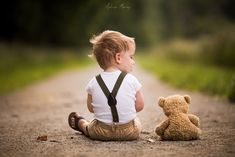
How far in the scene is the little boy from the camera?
5172 mm

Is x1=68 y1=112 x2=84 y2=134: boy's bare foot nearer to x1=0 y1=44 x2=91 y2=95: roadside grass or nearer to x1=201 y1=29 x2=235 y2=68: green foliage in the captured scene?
x1=0 y1=44 x2=91 y2=95: roadside grass

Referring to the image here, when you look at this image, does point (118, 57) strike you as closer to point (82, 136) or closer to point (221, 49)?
point (82, 136)

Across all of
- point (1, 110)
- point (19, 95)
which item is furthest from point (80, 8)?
point (1, 110)

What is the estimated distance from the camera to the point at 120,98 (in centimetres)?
516

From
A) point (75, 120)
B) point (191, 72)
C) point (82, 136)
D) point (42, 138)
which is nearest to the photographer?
point (42, 138)

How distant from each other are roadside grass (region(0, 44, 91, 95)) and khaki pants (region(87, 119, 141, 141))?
20.6 feet

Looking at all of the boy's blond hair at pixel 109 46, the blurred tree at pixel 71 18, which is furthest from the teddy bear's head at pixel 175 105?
the blurred tree at pixel 71 18

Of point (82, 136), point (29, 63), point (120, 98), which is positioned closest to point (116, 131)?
point (120, 98)

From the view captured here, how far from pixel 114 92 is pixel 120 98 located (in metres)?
0.08

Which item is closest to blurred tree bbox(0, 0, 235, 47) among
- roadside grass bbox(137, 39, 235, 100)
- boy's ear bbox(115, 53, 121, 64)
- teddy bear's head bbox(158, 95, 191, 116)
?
roadside grass bbox(137, 39, 235, 100)

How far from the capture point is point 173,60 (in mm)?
25125

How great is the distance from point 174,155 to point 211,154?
0.31m

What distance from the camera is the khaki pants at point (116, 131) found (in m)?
5.18

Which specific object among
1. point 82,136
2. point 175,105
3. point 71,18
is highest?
point 71,18
